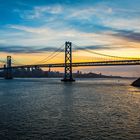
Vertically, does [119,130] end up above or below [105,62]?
below

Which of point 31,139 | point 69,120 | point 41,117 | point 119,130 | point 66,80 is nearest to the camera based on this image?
point 31,139

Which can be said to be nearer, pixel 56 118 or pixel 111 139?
pixel 111 139

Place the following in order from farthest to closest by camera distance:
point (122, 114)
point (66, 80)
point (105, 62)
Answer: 1. point (66, 80)
2. point (105, 62)
3. point (122, 114)

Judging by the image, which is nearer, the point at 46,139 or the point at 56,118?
the point at 46,139

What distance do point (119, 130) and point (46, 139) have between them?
532 cm

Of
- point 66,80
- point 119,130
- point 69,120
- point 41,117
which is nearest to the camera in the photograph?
point 119,130

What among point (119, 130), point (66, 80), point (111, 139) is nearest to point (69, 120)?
point (119, 130)

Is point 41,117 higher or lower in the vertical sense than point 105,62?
lower

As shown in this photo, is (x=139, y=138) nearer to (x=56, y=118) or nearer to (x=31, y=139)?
(x=31, y=139)

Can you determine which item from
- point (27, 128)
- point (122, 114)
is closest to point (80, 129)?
point (27, 128)

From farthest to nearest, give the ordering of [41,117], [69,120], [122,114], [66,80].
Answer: [66,80]
[122,114]
[41,117]
[69,120]

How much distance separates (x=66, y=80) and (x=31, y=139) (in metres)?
98.9

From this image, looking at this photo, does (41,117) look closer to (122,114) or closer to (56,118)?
(56,118)

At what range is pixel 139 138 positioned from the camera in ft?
56.9
